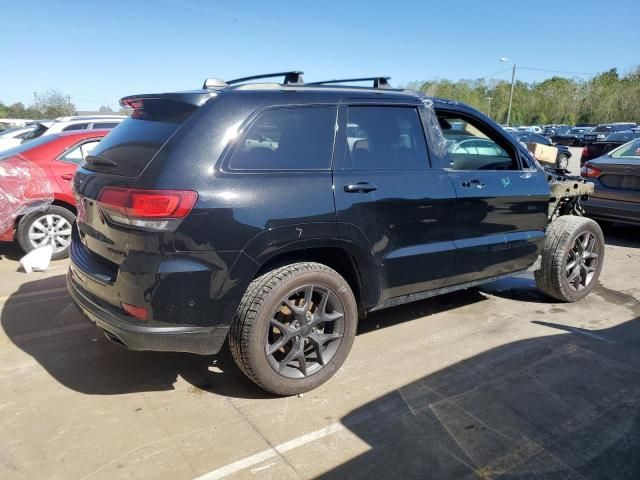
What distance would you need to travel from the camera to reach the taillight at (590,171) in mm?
7723

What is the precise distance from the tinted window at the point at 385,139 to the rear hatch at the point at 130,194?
1.01 m

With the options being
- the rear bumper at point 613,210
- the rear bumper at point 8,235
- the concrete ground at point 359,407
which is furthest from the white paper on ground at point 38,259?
the rear bumper at point 613,210

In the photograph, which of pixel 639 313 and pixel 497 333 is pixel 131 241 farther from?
pixel 639 313

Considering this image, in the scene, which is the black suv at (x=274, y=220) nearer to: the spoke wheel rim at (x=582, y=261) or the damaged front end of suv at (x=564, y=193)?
the damaged front end of suv at (x=564, y=193)

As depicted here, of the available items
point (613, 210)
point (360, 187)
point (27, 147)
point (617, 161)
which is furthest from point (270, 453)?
point (617, 161)

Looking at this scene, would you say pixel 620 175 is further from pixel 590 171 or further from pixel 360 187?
pixel 360 187

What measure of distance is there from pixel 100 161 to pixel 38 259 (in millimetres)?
3214

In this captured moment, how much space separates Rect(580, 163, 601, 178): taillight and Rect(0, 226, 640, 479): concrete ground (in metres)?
3.87

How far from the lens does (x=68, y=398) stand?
10.5 feet

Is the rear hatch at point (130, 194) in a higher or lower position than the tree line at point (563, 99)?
lower

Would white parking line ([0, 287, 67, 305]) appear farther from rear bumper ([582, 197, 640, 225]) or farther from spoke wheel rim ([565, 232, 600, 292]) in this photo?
rear bumper ([582, 197, 640, 225])

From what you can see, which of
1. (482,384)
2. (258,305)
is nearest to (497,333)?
(482,384)

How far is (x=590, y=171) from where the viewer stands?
25.7 feet

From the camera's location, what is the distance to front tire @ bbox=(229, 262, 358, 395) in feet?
9.80
